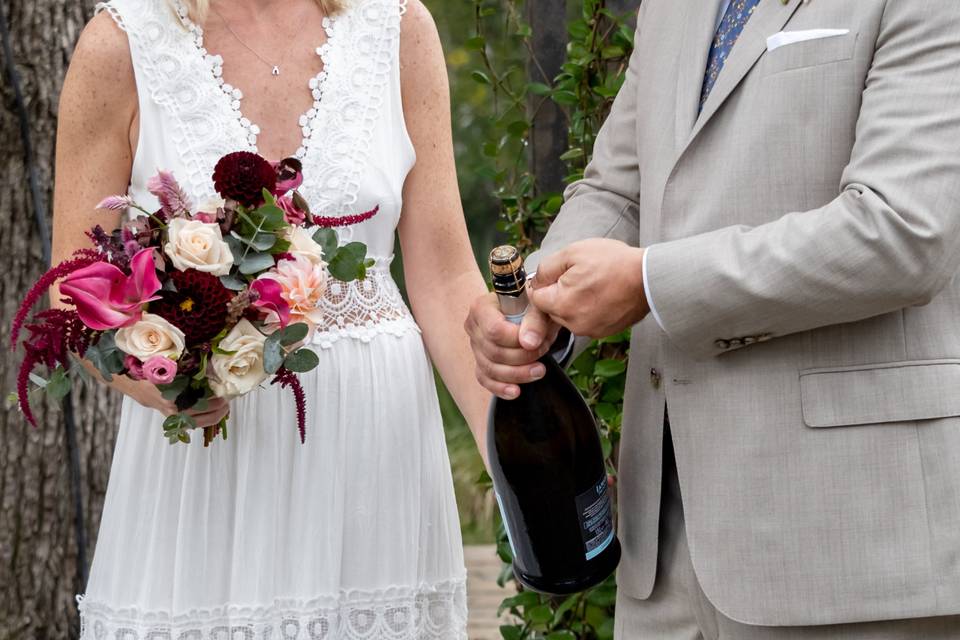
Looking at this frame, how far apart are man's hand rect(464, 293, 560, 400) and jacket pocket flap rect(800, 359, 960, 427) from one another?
1.38 feet

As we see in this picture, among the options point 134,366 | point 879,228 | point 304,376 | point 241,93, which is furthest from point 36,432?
point 879,228

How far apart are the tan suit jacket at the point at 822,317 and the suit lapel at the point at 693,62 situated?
25 mm

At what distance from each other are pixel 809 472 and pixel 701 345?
0.25 m

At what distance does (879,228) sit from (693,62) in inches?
20.3

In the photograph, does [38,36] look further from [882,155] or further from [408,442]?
[882,155]

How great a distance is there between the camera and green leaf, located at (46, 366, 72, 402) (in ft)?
6.80

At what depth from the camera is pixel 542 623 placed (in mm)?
3268

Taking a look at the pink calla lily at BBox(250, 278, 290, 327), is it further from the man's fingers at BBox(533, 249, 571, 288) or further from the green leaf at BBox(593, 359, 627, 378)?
the green leaf at BBox(593, 359, 627, 378)

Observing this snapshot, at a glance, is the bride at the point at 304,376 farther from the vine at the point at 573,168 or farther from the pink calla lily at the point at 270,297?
the vine at the point at 573,168

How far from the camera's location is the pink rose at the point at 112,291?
1.96 meters

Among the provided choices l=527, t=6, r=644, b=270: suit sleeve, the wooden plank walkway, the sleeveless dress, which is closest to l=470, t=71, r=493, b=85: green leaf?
the sleeveless dress

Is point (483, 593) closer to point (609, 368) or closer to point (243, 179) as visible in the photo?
point (609, 368)

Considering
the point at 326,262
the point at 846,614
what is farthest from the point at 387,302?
the point at 846,614

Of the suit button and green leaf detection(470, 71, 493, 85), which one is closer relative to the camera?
the suit button
